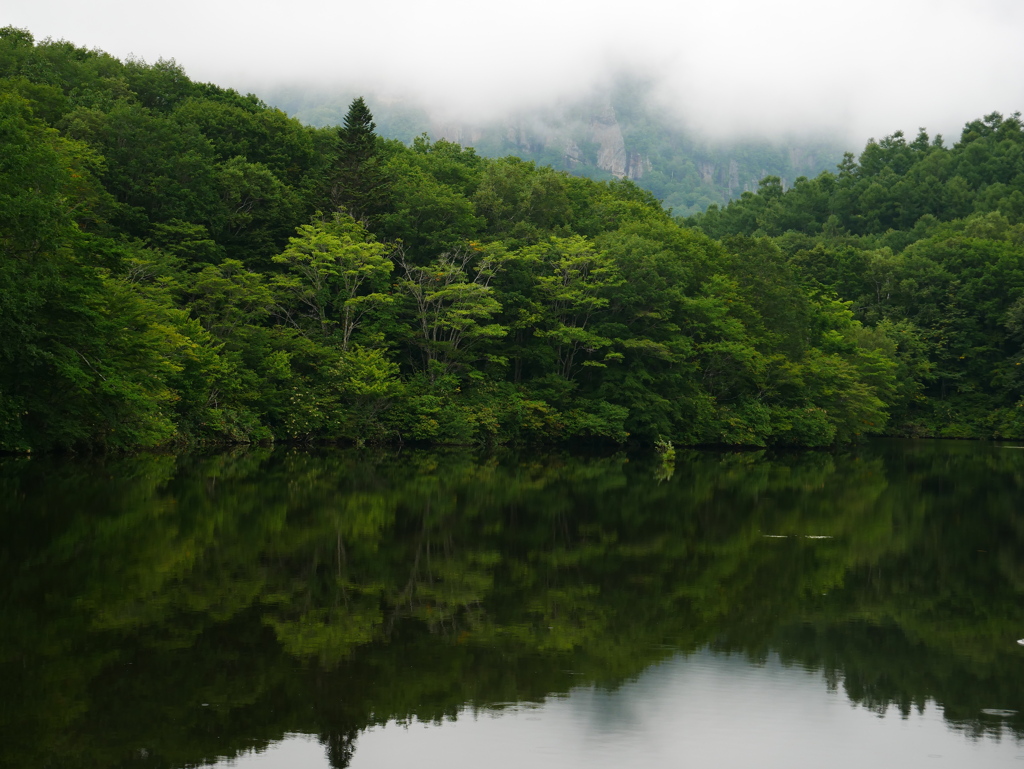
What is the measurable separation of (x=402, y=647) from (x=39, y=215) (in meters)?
19.3

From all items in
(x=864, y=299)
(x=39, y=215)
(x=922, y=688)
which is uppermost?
(x=864, y=299)

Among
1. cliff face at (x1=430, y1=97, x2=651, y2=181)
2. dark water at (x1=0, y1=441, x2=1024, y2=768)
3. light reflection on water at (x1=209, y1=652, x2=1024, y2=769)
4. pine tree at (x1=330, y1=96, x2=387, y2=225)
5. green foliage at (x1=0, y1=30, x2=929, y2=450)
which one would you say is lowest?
light reflection on water at (x1=209, y1=652, x2=1024, y2=769)

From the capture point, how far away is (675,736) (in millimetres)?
7023

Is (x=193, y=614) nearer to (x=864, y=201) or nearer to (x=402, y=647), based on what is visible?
(x=402, y=647)

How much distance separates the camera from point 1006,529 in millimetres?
19328

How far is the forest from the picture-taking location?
26641 millimetres

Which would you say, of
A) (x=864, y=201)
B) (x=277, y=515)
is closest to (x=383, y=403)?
(x=277, y=515)

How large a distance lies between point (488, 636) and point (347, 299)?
33.8m

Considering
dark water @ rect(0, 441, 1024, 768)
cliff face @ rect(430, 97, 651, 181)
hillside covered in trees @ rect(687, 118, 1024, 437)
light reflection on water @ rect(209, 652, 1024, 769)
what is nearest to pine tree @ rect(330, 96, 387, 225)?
hillside covered in trees @ rect(687, 118, 1024, 437)

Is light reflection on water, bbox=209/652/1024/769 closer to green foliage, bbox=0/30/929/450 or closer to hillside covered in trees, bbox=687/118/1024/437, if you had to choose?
green foliage, bbox=0/30/929/450

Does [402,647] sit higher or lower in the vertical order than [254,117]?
lower

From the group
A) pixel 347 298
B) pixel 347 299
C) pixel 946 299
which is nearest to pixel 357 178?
pixel 347 298

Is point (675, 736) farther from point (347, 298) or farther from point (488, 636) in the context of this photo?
point (347, 298)

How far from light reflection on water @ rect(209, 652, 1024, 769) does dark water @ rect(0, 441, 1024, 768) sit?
2 cm
